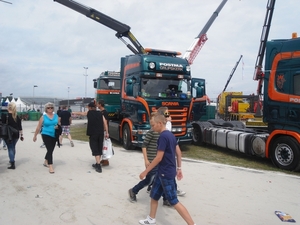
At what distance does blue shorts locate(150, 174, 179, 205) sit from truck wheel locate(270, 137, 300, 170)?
16.2 ft

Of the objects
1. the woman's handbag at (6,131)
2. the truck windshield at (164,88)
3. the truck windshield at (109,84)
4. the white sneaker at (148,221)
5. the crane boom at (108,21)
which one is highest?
the crane boom at (108,21)

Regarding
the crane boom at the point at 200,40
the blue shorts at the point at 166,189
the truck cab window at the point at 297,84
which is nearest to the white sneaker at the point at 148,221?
the blue shorts at the point at 166,189

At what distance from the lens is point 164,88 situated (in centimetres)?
992

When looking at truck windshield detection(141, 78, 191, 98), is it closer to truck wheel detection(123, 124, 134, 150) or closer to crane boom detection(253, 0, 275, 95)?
truck wheel detection(123, 124, 134, 150)

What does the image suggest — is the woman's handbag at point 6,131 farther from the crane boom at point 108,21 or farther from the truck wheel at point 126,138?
the crane boom at point 108,21

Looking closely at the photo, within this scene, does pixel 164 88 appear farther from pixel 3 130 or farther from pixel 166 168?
pixel 166 168

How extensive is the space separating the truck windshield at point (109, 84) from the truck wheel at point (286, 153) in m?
11.0

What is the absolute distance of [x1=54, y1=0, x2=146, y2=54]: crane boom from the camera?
15.0 m

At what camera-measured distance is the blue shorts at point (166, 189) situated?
12.1 feet

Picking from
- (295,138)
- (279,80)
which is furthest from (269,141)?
(279,80)

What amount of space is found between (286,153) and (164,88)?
438cm

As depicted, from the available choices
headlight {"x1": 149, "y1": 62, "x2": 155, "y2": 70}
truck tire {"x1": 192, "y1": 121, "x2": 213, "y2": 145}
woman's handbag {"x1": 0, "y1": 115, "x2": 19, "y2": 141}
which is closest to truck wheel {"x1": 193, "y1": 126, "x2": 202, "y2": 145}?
truck tire {"x1": 192, "y1": 121, "x2": 213, "y2": 145}

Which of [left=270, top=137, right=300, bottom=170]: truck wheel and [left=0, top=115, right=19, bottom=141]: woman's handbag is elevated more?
[left=0, top=115, right=19, bottom=141]: woman's handbag

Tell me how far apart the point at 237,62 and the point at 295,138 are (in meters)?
43.2
